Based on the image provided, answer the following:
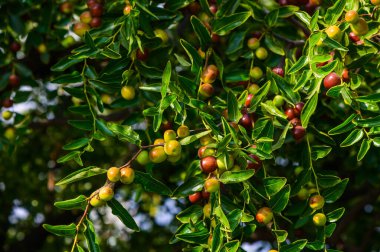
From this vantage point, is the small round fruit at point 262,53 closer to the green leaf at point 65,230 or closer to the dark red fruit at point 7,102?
the green leaf at point 65,230

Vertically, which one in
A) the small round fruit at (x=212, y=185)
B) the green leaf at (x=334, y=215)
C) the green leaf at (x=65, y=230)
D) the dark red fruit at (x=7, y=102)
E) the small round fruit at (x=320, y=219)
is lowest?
the dark red fruit at (x=7, y=102)

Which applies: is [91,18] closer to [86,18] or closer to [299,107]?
[86,18]

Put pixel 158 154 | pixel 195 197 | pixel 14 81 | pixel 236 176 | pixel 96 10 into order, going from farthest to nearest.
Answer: pixel 14 81, pixel 96 10, pixel 195 197, pixel 158 154, pixel 236 176

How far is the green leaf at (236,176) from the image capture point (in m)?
1.32

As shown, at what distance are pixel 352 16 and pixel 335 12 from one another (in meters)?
0.05

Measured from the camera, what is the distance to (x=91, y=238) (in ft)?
4.48

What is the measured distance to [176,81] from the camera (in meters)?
1.56

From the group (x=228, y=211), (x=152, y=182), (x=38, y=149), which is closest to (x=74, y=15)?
(x=152, y=182)

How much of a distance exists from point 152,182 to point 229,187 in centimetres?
23

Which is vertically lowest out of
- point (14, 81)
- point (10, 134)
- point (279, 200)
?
point (10, 134)

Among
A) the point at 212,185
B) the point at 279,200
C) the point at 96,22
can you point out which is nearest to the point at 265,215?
the point at 279,200

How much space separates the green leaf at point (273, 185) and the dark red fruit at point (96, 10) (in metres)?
0.79

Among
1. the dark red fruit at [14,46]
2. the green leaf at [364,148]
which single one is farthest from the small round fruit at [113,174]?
the dark red fruit at [14,46]

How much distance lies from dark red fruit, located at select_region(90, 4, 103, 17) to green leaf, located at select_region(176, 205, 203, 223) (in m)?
0.71
